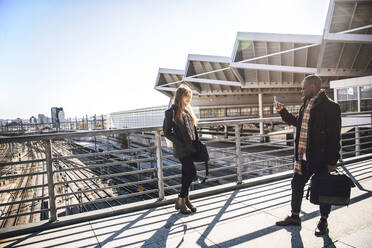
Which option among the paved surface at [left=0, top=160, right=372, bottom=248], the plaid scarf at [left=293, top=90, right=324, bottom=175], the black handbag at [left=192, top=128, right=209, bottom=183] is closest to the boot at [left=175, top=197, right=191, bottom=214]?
the paved surface at [left=0, top=160, right=372, bottom=248]

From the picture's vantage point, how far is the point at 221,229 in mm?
3059

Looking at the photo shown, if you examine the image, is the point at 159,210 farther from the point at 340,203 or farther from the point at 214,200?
the point at 340,203

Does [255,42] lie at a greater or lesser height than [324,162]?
greater

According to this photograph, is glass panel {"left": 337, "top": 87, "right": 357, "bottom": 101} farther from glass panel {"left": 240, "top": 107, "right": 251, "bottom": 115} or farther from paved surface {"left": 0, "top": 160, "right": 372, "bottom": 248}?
glass panel {"left": 240, "top": 107, "right": 251, "bottom": 115}

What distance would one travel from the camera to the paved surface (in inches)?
106

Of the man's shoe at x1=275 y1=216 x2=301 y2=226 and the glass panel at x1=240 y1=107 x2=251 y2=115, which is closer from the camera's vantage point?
the man's shoe at x1=275 y1=216 x2=301 y2=226

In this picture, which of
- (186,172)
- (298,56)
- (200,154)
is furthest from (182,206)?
(298,56)

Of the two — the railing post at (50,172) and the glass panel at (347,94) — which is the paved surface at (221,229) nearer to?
the railing post at (50,172)

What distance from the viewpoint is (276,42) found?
23.5 metres

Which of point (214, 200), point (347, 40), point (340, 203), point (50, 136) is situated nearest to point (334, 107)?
point (340, 203)

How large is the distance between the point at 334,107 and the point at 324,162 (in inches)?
24.7

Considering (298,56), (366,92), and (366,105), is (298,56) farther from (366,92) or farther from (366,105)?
(366,105)

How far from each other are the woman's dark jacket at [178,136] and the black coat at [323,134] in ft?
4.89

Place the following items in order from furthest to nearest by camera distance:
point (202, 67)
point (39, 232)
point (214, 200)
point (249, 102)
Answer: point (249, 102)
point (202, 67)
point (214, 200)
point (39, 232)
